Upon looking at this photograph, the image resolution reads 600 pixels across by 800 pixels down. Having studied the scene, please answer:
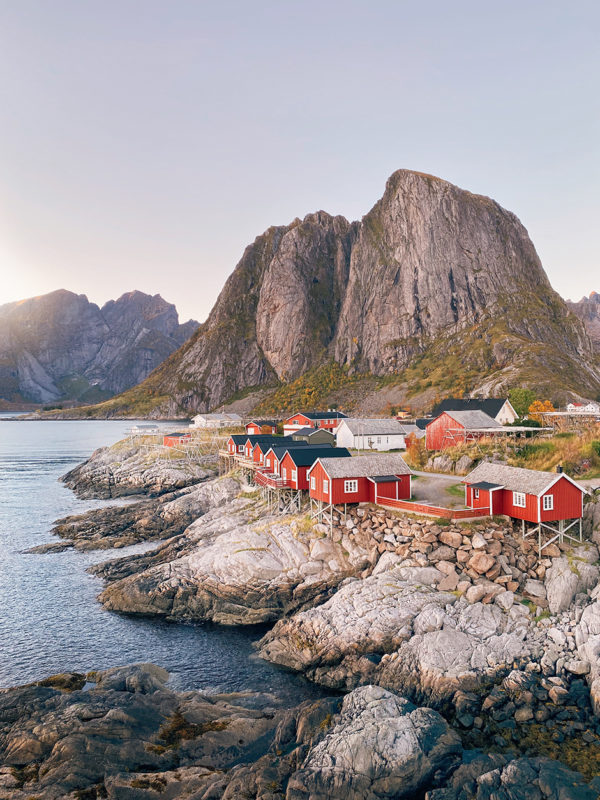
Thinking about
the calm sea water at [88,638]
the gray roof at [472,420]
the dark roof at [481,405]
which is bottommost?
the calm sea water at [88,638]

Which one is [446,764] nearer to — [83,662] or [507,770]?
[507,770]

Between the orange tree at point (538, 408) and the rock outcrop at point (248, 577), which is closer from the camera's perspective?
the rock outcrop at point (248, 577)

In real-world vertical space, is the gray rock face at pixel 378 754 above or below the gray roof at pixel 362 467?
below

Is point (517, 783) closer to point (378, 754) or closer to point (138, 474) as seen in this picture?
point (378, 754)

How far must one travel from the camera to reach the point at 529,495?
111 ft

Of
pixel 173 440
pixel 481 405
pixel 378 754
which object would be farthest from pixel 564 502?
pixel 173 440

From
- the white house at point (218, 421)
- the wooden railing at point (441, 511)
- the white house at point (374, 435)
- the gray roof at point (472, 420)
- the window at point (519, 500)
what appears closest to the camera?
the window at point (519, 500)

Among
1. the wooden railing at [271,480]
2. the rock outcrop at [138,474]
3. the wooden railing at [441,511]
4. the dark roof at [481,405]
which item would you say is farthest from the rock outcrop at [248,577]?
the dark roof at [481,405]

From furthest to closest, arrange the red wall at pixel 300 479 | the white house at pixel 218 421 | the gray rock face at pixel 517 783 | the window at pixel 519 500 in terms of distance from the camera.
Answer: the white house at pixel 218 421 → the red wall at pixel 300 479 → the window at pixel 519 500 → the gray rock face at pixel 517 783

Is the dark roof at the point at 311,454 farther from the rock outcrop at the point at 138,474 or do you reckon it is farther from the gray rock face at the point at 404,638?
the rock outcrop at the point at 138,474

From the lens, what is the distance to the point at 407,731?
2081 centimetres

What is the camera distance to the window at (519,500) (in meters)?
34.3

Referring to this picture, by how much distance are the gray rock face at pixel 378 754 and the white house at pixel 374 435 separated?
51.3 meters

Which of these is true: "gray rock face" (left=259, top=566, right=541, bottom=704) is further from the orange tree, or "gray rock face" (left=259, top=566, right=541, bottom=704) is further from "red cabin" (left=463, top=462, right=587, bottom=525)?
the orange tree
